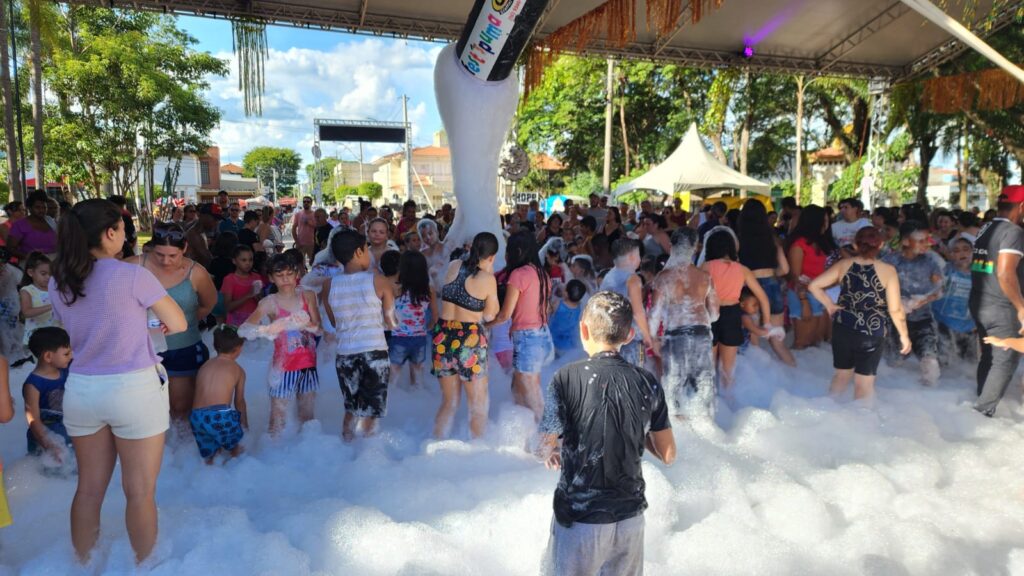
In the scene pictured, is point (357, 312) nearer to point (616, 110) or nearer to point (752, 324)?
point (752, 324)

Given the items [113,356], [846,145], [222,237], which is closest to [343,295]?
[113,356]

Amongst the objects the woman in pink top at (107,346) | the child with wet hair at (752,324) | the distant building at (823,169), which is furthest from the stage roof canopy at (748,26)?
the distant building at (823,169)

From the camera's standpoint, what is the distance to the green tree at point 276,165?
93.4 meters

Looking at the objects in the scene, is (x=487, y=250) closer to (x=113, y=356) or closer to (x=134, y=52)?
(x=113, y=356)

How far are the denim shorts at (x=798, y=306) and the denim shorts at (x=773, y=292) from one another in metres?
0.44

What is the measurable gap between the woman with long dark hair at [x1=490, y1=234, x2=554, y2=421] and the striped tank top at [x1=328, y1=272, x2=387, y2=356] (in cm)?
78

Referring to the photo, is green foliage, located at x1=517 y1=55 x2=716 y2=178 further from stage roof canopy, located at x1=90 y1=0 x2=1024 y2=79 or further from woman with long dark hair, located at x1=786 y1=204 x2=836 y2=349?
woman with long dark hair, located at x1=786 y1=204 x2=836 y2=349

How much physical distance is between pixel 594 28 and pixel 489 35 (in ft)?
10.2

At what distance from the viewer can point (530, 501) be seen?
10.9ft

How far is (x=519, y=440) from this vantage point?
419cm

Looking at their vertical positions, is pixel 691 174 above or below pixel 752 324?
above

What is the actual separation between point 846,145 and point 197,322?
67.3 feet

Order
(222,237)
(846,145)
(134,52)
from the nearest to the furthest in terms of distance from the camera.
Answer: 1. (222,237)
2. (134,52)
3. (846,145)

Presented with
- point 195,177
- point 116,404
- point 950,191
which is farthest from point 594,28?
point 195,177
